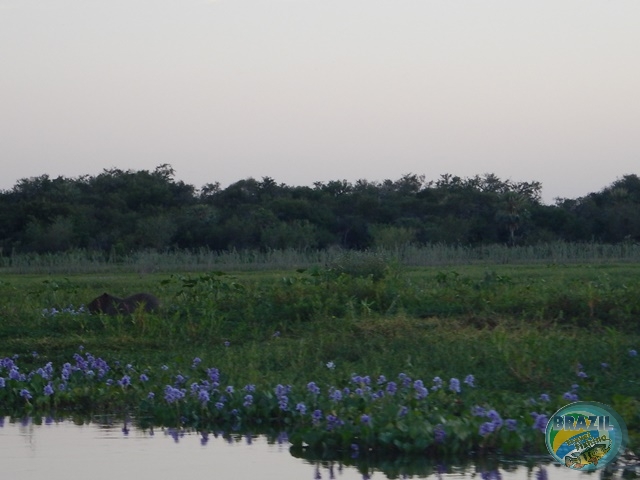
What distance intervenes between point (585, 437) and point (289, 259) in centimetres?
2286

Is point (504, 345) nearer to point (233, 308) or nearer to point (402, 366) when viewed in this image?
point (402, 366)

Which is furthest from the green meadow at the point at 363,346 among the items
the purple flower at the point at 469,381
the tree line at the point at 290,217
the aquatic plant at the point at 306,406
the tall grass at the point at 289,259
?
the tree line at the point at 290,217

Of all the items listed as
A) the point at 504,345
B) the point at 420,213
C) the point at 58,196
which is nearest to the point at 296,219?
the point at 420,213

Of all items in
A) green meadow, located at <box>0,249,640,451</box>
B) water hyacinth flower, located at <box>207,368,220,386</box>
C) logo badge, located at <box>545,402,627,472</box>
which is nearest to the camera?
logo badge, located at <box>545,402,627,472</box>

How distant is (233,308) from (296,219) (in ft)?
98.7

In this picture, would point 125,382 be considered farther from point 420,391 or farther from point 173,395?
point 420,391

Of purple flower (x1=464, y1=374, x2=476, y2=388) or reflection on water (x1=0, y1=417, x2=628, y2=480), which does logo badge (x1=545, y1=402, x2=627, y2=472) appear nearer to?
reflection on water (x1=0, y1=417, x2=628, y2=480)

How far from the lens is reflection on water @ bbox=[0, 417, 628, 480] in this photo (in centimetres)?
536

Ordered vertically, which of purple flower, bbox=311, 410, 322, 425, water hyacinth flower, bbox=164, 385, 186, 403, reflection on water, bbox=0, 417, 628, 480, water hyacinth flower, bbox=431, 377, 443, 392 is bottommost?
reflection on water, bbox=0, 417, 628, 480

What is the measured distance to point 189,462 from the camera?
5668 millimetres

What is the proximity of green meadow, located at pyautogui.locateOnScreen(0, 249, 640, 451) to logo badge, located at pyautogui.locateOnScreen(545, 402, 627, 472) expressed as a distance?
22 centimetres

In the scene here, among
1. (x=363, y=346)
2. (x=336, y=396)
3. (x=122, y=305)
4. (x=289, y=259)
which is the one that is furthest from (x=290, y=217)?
(x=336, y=396)

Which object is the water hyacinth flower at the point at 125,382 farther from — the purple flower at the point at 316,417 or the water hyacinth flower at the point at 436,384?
the water hyacinth flower at the point at 436,384

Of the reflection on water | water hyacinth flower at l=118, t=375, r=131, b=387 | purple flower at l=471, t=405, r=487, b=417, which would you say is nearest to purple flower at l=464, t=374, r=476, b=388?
purple flower at l=471, t=405, r=487, b=417
